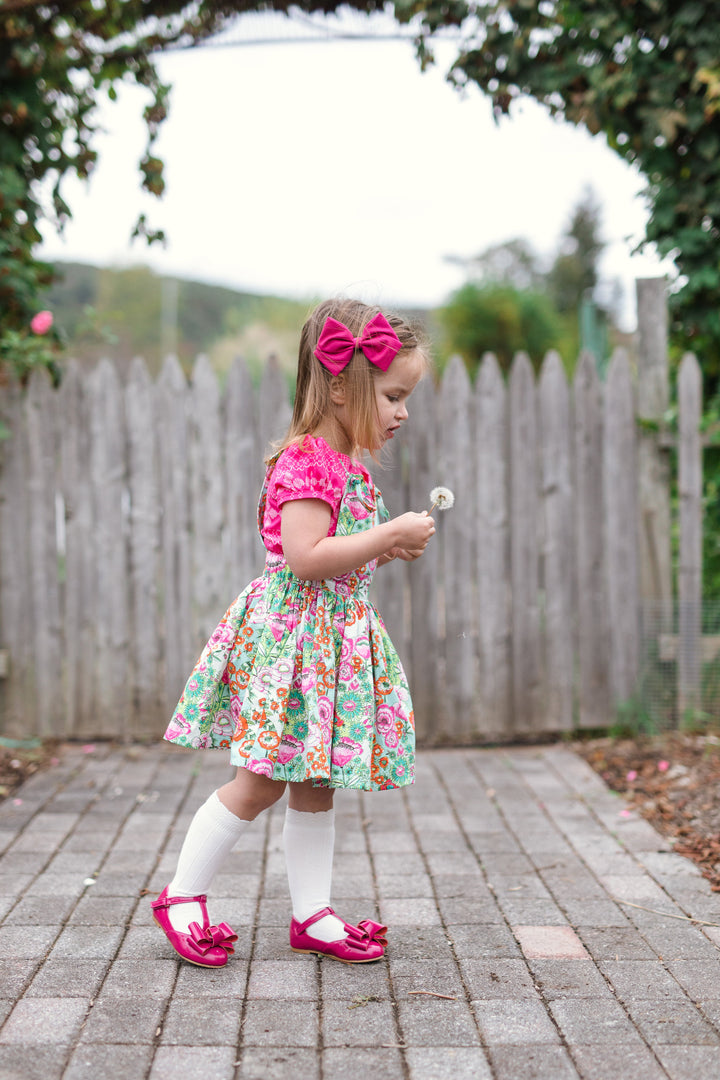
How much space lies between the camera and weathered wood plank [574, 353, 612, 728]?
4.81m

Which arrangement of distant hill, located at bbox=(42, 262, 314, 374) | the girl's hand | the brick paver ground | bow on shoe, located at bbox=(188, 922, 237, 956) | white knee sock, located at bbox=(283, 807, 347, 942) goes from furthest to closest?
distant hill, located at bbox=(42, 262, 314, 374), white knee sock, located at bbox=(283, 807, 347, 942), bow on shoe, located at bbox=(188, 922, 237, 956), the girl's hand, the brick paver ground

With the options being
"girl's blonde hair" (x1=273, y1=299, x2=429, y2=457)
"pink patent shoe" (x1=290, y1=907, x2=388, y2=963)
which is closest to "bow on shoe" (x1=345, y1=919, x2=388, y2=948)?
"pink patent shoe" (x1=290, y1=907, x2=388, y2=963)

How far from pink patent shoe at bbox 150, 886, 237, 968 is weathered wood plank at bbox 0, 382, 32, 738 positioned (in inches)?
97.4

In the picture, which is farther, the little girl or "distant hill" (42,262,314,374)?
"distant hill" (42,262,314,374)

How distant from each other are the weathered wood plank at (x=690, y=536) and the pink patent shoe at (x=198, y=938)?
9.29ft

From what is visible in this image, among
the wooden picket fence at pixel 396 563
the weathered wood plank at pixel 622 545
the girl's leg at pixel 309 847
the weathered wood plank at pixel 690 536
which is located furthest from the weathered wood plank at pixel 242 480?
the girl's leg at pixel 309 847

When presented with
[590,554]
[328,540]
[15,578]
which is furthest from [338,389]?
[15,578]

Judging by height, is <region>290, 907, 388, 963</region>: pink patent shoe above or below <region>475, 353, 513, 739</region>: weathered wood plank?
below

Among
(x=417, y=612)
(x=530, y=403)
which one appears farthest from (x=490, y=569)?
(x=530, y=403)

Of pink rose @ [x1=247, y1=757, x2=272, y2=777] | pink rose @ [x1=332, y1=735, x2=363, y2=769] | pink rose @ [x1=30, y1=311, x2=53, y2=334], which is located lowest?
pink rose @ [x1=247, y1=757, x2=272, y2=777]

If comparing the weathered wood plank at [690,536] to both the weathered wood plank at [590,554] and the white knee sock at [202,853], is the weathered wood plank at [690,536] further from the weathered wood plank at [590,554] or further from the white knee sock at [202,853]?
the white knee sock at [202,853]

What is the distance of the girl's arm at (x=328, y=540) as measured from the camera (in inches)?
92.8

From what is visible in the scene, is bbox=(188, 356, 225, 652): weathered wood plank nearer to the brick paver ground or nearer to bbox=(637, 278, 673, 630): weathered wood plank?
the brick paver ground

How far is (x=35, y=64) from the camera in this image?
191 inches
